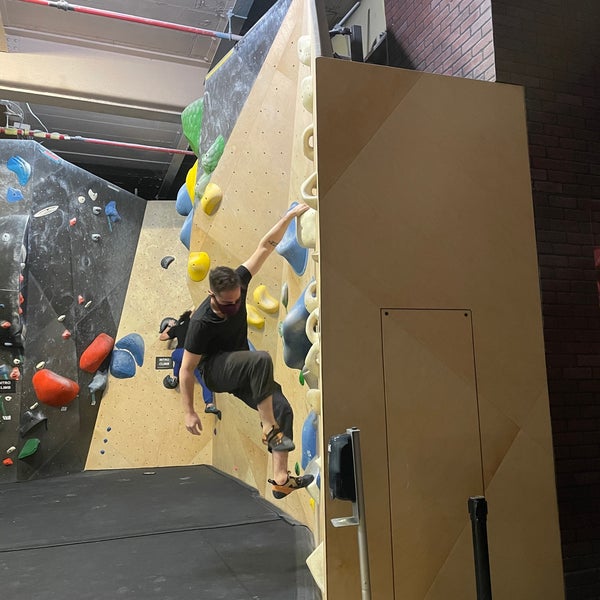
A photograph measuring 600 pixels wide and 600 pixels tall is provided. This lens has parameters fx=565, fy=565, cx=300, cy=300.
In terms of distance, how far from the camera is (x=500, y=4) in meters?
3.08

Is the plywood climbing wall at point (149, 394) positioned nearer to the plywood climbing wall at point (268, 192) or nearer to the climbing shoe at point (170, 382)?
the climbing shoe at point (170, 382)

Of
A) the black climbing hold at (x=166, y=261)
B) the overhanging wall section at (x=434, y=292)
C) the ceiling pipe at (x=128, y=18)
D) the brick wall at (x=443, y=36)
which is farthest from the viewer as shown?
the black climbing hold at (x=166, y=261)

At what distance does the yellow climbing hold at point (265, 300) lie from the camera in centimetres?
353

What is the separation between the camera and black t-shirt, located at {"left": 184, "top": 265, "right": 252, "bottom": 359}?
358cm

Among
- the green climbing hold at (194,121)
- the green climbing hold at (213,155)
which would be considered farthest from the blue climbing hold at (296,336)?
Result: the green climbing hold at (194,121)

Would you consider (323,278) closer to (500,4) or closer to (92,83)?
(500,4)

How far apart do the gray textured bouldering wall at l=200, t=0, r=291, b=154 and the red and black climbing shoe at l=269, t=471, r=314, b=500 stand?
95.6 inches

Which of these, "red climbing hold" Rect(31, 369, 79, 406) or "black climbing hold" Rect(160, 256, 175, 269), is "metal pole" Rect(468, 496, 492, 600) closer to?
"red climbing hold" Rect(31, 369, 79, 406)

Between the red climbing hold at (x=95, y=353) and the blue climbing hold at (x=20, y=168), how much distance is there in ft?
6.54

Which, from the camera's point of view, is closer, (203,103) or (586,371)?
(586,371)

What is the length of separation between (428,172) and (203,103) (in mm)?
2934

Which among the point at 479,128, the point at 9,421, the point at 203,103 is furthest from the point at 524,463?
the point at 9,421

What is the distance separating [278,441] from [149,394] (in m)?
3.81

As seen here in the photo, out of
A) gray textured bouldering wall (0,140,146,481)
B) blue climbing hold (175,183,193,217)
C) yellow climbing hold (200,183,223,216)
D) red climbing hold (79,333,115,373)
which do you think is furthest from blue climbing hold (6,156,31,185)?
yellow climbing hold (200,183,223,216)
